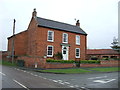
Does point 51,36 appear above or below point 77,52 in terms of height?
above

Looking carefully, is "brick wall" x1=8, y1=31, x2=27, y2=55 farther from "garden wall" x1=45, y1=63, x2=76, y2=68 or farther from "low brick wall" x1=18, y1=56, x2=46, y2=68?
"garden wall" x1=45, y1=63, x2=76, y2=68

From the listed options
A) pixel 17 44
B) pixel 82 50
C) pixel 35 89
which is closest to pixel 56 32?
pixel 82 50

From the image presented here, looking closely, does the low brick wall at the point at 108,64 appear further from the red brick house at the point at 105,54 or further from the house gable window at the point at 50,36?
the red brick house at the point at 105,54

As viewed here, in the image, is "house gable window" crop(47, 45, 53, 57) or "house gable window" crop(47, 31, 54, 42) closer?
"house gable window" crop(47, 45, 53, 57)

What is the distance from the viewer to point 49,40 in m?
28.4

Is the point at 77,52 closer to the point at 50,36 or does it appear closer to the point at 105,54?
the point at 50,36

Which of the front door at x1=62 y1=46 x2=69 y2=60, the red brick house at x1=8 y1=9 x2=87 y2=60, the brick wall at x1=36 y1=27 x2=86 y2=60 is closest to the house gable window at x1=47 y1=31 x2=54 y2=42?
the red brick house at x1=8 y1=9 x2=87 y2=60

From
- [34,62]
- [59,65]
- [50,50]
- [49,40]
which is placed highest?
[49,40]

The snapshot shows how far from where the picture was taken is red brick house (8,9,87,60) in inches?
1077

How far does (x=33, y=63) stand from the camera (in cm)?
2259

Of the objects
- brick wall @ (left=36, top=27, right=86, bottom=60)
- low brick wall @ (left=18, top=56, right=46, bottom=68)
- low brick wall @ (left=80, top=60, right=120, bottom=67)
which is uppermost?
brick wall @ (left=36, top=27, right=86, bottom=60)

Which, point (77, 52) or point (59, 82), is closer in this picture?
point (59, 82)

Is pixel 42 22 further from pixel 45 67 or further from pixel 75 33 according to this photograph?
pixel 45 67

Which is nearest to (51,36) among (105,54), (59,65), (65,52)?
(65,52)
